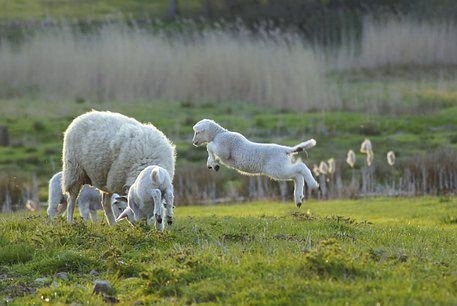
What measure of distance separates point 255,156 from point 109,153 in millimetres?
2051

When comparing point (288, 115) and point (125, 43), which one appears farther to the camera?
point (125, 43)

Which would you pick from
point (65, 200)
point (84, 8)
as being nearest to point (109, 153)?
point (65, 200)

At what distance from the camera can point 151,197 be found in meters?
10.5

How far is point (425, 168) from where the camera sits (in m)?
21.0

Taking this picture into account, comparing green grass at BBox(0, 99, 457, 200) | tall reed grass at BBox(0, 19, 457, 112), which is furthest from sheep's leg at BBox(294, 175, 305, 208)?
tall reed grass at BBox(0, 19, 457, 112)

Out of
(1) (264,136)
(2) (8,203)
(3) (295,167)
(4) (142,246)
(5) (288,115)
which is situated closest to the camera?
(4) (142,246)

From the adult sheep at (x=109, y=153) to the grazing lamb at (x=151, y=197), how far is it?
992 millimetres

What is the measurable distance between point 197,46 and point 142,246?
23.8 meters

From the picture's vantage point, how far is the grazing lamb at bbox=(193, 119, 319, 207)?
37.5ft

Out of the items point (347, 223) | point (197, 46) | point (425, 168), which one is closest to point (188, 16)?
point (197, 46)

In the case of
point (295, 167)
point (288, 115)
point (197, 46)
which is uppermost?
point (197, 46)

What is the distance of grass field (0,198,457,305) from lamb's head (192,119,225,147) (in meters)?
1.10

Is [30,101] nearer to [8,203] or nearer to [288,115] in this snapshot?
[288,115]

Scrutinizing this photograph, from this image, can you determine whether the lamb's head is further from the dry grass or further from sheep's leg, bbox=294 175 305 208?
the dry grass
